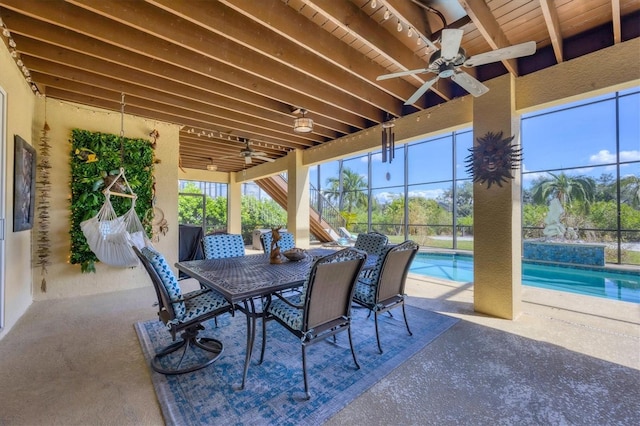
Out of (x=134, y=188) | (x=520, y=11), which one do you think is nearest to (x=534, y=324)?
(x=520, y=11)

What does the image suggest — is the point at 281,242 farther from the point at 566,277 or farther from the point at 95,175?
the point at 566,277

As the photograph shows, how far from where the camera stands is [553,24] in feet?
7.30

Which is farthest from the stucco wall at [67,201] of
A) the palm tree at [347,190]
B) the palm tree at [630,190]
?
the palm tree at [630,190]

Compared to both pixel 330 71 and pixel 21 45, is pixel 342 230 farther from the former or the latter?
pixel 21 45

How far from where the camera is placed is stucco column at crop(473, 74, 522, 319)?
3.03m

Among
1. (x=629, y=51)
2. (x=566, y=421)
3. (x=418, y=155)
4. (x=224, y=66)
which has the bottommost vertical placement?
(x=566, y=421)

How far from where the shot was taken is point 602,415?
5.36 ft

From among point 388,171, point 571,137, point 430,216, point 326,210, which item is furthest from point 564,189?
point 326,210

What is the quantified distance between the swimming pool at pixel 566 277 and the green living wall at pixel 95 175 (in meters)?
5.55

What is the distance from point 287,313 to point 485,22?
9.01 feet

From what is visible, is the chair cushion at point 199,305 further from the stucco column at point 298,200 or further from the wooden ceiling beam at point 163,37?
the stucco column at point 298,200

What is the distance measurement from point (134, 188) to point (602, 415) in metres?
5.32

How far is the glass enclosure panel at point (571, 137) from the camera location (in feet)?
23.7

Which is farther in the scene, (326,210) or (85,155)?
(326,210)
